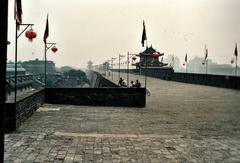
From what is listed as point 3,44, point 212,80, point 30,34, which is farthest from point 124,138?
point 212,80

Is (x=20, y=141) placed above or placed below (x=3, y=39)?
below

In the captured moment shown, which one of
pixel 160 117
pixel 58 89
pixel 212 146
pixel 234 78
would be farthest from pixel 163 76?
pixel 212 146

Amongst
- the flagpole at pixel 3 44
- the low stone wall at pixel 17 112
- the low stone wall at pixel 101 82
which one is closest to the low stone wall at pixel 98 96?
the low stone wall at pixel 17 112

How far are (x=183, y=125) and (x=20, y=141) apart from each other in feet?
18.0

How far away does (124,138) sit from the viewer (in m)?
8.41

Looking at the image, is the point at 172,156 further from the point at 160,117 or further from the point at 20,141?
the point at 160,117

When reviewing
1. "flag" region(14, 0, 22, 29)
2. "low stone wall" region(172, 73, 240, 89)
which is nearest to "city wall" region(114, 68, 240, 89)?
"low stone wall" region(172, 73, 240, 89)

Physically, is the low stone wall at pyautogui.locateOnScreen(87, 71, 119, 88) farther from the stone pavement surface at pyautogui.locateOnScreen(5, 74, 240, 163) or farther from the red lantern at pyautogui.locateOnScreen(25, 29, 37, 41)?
the stone pavement surface at pyautogui.locateOnScreen(5, 74, 240, 163)

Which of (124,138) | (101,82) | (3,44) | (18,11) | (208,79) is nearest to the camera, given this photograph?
(3,44)

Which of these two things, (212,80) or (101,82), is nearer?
(212,80)

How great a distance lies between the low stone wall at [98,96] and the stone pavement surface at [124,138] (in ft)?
10.9

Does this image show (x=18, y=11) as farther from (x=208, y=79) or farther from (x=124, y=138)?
(x=208, y=79)

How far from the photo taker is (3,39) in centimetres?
279

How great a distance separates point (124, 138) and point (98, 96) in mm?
8270
